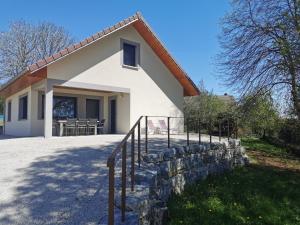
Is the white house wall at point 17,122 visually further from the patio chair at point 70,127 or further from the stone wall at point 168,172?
the stone wall at point 168,172

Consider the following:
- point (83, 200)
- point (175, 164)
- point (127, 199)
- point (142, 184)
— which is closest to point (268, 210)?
point (175, 164)

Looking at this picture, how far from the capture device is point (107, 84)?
1375 centimetres

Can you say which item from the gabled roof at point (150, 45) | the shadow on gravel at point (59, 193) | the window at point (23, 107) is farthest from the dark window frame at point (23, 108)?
the shadow on gravel at point (59, 193)

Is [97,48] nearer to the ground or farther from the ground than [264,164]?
farther from the ground

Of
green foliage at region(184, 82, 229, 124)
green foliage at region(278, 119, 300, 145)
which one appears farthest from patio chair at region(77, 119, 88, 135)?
green foliage at region(184, 82, 229, 124)

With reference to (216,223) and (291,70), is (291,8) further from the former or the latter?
(216,223)

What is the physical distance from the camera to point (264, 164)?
1148 cm

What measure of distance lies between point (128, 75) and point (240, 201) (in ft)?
30.7

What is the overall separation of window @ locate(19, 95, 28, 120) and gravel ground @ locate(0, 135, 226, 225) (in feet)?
28.1

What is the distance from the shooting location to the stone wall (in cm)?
443

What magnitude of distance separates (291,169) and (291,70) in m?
4.21

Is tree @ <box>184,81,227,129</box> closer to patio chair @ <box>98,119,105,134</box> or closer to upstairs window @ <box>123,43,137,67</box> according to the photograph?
upstairs window @ <box>123,43,137,67</box>

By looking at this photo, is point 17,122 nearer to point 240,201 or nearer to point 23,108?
point 23,108

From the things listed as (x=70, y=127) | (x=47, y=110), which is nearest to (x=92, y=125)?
(x=70, y=127)
